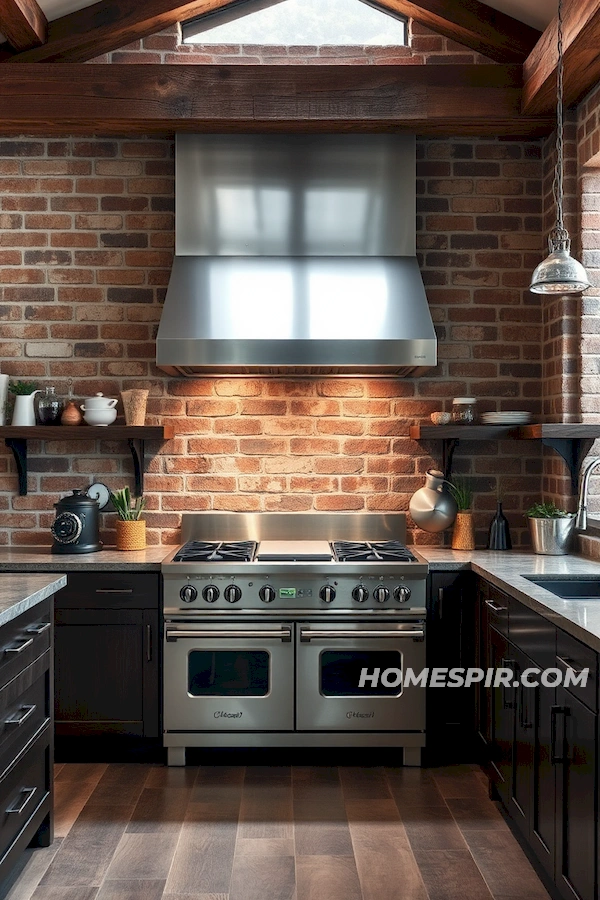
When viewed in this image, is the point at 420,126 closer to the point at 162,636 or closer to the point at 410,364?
the point at 410,364

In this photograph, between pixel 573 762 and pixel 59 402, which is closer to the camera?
pixel 573 762

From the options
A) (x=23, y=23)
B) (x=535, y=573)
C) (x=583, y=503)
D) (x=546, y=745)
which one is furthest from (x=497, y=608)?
(x=23, y=23)

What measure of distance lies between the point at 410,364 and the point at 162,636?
5.04ft

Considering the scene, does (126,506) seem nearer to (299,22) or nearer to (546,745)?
(546,745)

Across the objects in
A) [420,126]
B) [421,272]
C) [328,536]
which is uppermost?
[420,126]

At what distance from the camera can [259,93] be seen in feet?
12.5

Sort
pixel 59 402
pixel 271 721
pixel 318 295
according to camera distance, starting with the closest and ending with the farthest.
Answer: pixel 271 721, pixel 318 295, pixel 59 402

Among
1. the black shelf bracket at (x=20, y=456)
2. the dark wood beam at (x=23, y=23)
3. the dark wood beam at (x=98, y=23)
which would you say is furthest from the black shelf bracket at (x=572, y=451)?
the dark wood beam at (x=23, y=23)

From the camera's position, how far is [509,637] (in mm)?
2930

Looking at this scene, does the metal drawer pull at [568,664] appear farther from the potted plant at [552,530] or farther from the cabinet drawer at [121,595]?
the cabinet drawer at [121,595]

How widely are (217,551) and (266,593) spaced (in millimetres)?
353

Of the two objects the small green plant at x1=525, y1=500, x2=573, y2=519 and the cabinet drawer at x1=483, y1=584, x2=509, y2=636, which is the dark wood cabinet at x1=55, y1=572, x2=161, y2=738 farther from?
the small green plant at x1=525, y1=500, x2=573, y2=519

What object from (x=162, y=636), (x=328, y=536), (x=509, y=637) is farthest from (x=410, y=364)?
(x=162, y=636)

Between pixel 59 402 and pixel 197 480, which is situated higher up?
pixel 59 402
